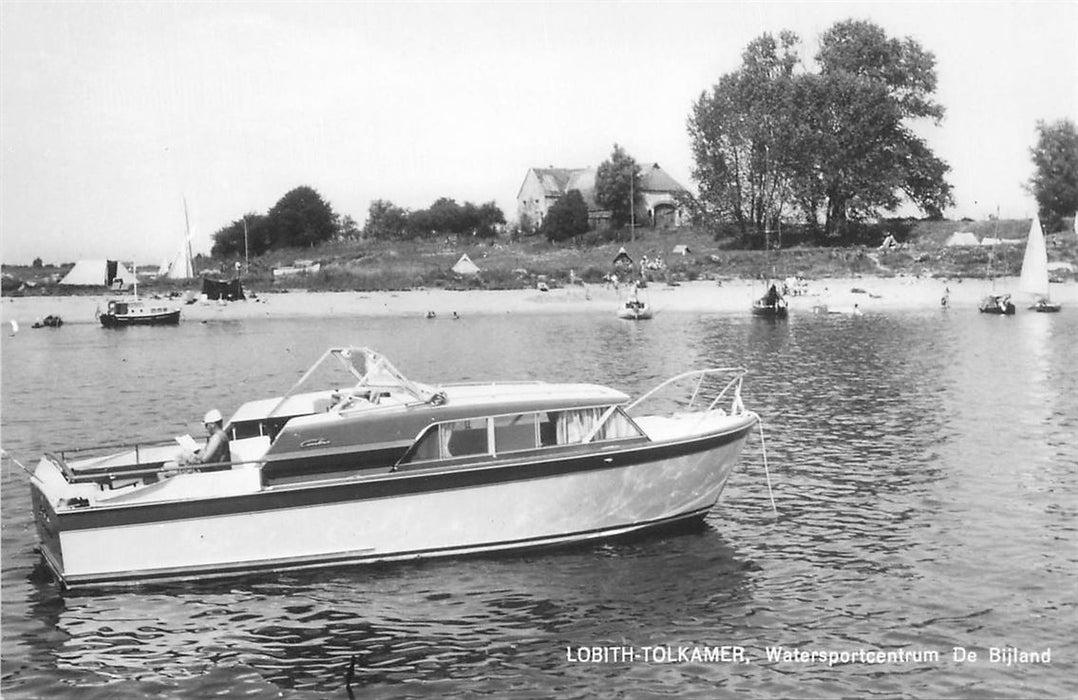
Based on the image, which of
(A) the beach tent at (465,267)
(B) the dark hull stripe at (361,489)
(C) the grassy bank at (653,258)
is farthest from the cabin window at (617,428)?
(A) the beach tent at (465,267)

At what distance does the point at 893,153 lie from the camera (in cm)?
8906

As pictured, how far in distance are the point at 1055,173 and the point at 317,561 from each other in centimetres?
9112

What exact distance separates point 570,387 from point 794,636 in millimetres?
6150

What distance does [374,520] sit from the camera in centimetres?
1719

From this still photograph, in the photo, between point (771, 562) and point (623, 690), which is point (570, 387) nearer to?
point (771, 562)

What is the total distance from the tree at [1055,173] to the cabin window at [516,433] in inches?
3394

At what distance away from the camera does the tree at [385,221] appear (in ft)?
382

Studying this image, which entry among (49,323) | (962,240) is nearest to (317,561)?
(49,323)

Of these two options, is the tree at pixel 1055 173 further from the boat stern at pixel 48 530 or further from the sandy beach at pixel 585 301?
the boat stern at pixel 48 530

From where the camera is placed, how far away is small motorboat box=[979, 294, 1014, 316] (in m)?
69.6

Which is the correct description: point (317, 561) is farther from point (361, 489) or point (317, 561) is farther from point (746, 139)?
point (746, 139)

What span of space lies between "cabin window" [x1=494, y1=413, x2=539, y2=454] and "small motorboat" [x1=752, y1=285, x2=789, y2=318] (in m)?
54.6

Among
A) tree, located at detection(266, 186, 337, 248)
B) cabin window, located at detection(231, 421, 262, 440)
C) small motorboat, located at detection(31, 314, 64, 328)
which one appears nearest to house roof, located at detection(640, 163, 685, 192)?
tree, located at detection(266, 186, 337, 248)

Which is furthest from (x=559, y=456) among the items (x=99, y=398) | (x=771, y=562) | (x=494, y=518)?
(x=99, y=398)
